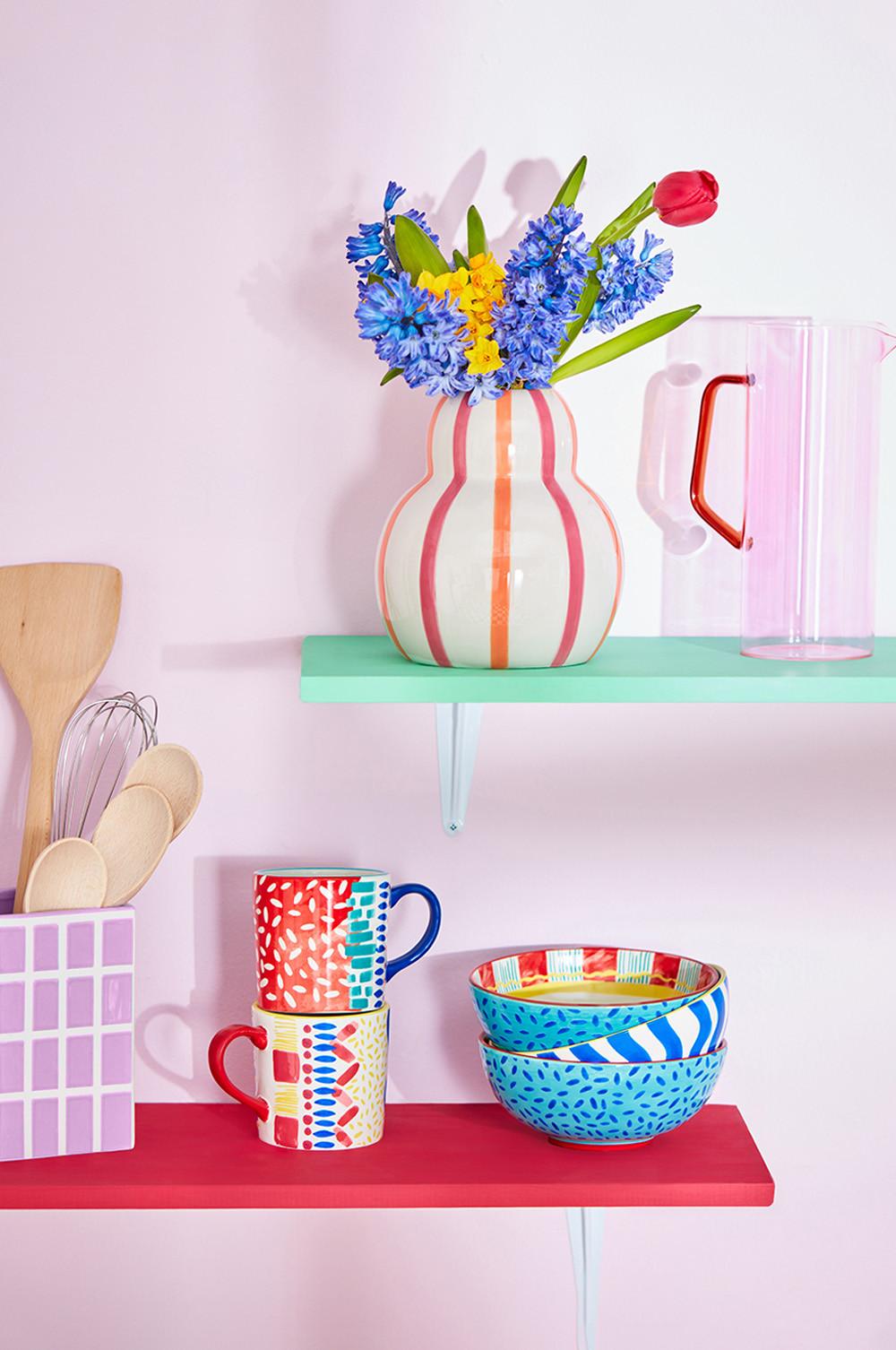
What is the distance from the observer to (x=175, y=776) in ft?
3.15

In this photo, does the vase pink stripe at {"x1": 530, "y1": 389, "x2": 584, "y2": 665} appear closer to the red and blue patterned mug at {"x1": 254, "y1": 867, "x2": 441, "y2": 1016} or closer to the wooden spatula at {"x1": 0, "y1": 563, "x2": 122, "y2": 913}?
the red and blue patterned mug at {"x1": 254, "y1": 867, "x2": 441, "y2": 1016}

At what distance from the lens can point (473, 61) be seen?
1004 mm

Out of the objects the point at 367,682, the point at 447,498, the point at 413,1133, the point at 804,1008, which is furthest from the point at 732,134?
the point at 413,1133

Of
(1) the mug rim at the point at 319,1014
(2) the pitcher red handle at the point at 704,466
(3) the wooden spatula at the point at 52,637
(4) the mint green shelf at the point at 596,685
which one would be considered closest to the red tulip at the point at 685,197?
(2) the pitcher red handle at the point at 704,466

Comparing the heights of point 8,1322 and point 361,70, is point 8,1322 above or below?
below

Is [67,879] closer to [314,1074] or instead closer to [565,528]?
[314,1074]

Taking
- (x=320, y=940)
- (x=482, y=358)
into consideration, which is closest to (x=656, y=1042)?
(x=320, y=940)

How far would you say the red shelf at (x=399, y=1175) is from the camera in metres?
0.88

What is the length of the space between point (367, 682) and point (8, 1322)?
0.64m

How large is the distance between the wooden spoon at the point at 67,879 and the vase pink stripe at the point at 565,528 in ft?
1.13

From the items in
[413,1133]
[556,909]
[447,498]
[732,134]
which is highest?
[732,134]

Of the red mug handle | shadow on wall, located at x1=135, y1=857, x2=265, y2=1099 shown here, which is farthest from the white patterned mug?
shadow on wall, located at x1=135, y1=857, x2=265, y2=1099

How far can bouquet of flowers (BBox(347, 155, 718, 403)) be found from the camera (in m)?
0.83

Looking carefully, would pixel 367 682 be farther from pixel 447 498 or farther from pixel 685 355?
pixel 685 355
